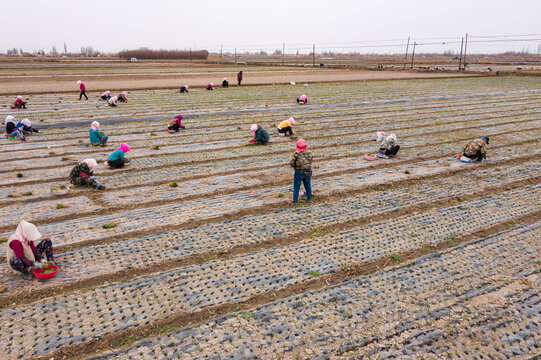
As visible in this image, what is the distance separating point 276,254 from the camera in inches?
257

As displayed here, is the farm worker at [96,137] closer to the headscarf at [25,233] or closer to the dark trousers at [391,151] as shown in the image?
the headscarf at [25,233]

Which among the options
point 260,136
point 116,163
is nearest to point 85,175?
point 116,163

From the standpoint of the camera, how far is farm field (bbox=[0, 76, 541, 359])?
15.3 feet

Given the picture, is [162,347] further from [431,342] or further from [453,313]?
[453,313]

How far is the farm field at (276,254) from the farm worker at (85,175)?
0.30 metres

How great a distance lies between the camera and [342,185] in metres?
9.83

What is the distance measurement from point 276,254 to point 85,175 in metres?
6.07

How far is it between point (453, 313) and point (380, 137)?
9251 mm

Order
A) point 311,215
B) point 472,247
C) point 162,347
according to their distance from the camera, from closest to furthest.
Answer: point 162,347
point 472,247
point 311,215

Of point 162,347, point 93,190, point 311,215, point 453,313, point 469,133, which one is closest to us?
point 162,347

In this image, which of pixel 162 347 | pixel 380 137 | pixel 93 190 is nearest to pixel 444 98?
pixel 380 137

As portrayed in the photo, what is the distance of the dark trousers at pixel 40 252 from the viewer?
5.81m

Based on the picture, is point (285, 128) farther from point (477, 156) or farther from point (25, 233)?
point (25, 233)

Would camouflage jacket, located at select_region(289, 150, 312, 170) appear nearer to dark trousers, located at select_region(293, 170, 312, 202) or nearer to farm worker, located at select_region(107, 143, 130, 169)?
dark trousers, located at select_region(293, 170, 312, 202)
